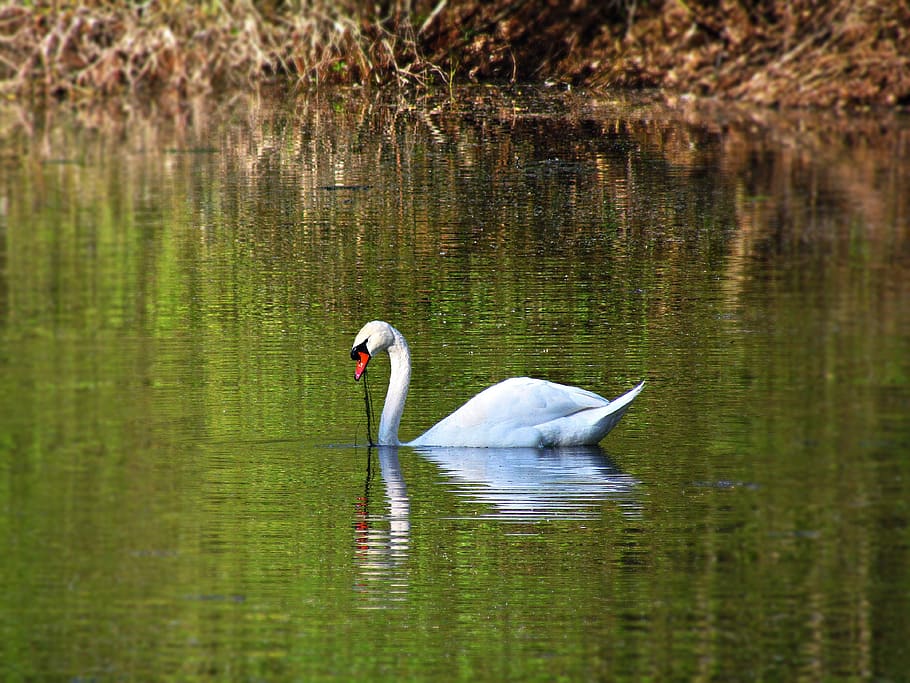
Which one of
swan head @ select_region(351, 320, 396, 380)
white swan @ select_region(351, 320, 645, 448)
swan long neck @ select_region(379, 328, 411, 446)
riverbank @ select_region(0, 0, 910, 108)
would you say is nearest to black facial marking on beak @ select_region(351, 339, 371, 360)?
swan head @ select_region(351, 320, 396, 380)

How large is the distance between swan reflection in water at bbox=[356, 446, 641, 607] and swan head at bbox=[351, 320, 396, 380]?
56 cm

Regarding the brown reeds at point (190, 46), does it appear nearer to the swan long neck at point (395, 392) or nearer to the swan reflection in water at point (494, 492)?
the swan long neck at point (395, 392)

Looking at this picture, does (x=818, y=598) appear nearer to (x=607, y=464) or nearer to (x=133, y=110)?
(x=607, y=464)

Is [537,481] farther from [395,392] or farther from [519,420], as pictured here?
[395,392]

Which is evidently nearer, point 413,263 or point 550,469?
point 550,469

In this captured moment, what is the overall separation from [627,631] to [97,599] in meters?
1.67

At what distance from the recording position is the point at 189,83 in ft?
55.7

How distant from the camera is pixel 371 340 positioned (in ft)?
25.7

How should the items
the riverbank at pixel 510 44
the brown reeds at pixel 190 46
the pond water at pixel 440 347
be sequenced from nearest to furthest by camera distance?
1. the pond water at pixel 440 347
2. the brown reeds at pixel 190 46
3. the riverbank at pixel 510 44

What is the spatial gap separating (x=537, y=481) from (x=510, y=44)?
995 centimetres

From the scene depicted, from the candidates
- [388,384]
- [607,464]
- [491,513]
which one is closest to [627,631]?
[491,513]

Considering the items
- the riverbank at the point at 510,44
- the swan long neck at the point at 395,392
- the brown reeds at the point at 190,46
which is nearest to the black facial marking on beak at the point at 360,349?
the swan long neck at the point at 395,392

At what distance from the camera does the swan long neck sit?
24.6 feet

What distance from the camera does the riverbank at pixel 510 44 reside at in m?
15.8
